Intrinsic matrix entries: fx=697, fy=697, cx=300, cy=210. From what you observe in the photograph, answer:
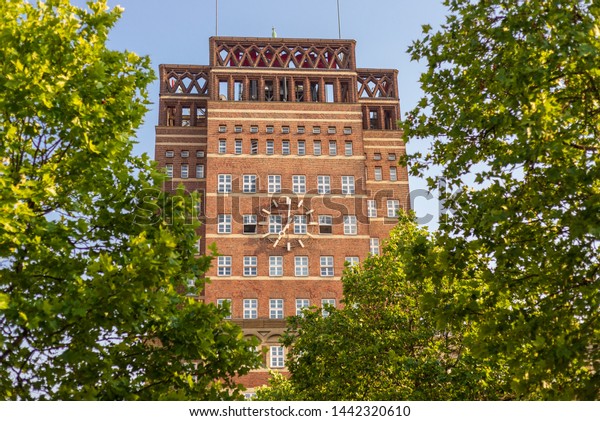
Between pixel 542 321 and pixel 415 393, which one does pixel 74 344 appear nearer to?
pixel 542 321

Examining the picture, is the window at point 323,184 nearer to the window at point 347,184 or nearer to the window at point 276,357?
the window at point 347,184

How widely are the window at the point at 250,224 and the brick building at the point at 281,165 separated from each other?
0.09 meters

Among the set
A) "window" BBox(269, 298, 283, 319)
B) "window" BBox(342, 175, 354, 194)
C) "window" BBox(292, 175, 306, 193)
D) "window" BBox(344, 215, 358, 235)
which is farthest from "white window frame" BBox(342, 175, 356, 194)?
"window" BBox(269, 298, 283, 319)

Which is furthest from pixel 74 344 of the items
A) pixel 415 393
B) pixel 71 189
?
Answer: pixel 415 393

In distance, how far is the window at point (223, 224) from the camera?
62.3 meters

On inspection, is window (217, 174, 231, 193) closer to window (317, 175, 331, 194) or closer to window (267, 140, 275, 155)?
window (267, 140, 275, 155)

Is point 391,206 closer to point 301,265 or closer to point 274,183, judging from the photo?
point 301,265

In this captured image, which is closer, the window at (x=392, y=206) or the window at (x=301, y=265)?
the window at (x=301, y=265)

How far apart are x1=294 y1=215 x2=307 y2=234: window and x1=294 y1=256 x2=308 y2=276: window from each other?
2371 millimetres

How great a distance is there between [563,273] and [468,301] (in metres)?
A: 1.92

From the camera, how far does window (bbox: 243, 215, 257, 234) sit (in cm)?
6247

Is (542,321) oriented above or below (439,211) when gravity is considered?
below

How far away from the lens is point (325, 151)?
6606 centimetres

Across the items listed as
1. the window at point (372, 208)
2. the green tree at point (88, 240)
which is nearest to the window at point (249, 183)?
the window at point (372, 208)
